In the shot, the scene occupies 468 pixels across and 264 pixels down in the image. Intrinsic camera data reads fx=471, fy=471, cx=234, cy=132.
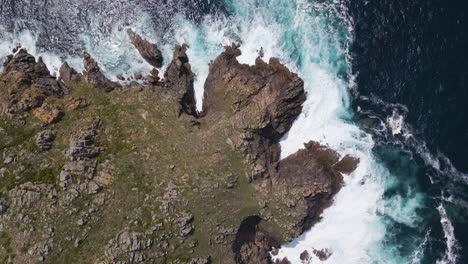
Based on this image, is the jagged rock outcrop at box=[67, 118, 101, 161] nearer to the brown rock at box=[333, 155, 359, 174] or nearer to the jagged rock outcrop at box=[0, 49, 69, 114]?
the jagged rock outcrop at box=[0, 49, 69, 114]

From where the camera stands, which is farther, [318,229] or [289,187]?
[318,229]

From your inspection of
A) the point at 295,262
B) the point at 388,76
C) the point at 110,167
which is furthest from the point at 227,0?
→ the point at 295,262

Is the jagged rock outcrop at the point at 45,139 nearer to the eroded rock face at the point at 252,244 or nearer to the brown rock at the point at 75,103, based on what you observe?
the brown rock at the point at 75,103

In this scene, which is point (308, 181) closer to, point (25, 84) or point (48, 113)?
point (48, 113)

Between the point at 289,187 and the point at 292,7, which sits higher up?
the point at 292,7

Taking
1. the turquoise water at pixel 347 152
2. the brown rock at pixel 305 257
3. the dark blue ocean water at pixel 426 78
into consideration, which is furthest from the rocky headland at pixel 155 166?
the dark blue ocean water at pixel 426 78

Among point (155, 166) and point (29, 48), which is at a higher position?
point (29, 48)

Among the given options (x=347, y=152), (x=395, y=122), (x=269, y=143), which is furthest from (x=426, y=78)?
(x=269, y=143)

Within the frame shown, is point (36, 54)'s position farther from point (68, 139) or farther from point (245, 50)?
point (245, 50)
